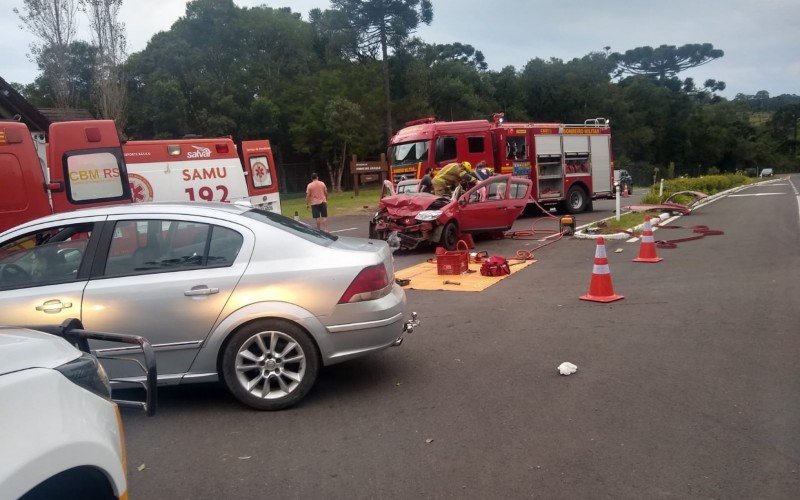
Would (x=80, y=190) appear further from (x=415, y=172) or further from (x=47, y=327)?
(x=415, y=172)

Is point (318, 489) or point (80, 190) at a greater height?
point (80, 190)

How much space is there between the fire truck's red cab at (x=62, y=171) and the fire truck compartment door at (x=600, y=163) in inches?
673

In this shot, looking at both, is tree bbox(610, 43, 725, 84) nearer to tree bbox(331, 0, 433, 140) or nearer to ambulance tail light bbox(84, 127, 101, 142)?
tree bbox(331, 0, 433, 140)

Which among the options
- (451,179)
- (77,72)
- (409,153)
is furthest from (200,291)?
(77,72)

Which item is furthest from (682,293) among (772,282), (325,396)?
(325,396)

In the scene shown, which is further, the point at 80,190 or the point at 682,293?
the point at 80,190

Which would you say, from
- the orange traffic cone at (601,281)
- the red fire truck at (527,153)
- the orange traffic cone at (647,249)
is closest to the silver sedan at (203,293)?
the orange traffic cone at (601,281)

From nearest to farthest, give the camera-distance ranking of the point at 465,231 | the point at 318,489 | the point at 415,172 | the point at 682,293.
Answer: the point at 318,489 < the point at 682,293 < the point at 465,231 < the point at 415,172

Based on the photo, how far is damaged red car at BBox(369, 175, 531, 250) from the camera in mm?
13594

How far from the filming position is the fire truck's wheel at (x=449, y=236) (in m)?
13.6

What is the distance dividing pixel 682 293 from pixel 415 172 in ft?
39.8

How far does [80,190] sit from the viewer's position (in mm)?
10188

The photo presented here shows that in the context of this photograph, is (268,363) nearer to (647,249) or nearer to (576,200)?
(647,249)

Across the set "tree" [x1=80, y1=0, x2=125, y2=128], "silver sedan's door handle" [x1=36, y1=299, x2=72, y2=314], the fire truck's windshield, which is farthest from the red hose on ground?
"tree" [x1=80, y1=0, x2=125, y2=128]
